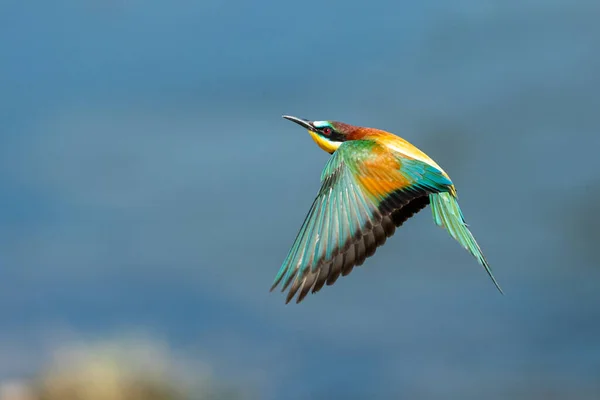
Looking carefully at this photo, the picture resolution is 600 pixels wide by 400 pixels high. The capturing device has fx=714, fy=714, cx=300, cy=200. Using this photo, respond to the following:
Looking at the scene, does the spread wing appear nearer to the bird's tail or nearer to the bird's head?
the bird's tail

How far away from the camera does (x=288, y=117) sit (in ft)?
13.2

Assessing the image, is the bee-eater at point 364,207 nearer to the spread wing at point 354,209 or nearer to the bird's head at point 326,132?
the spread wing at point 354,209

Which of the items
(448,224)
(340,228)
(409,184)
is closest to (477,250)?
(448,224)

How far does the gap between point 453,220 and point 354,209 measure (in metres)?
0.49

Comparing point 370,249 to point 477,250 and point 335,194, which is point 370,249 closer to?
A: point 335,194

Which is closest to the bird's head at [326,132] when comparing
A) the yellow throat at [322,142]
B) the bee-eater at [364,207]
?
the yellow throat at [322,142]

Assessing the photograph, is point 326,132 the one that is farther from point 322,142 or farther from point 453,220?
point 453,220

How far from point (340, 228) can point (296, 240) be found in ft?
0.64

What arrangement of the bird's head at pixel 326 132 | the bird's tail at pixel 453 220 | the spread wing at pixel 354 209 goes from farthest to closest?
the bird's head at pixel 326 132
the bird's tail at pixel 453 220
the spread wing at pixel 354 209

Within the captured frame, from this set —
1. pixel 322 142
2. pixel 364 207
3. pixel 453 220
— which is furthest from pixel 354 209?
pixel 322 142

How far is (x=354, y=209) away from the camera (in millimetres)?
3113

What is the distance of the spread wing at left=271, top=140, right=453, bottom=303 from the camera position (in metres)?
2.90

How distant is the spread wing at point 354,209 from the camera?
2.90m

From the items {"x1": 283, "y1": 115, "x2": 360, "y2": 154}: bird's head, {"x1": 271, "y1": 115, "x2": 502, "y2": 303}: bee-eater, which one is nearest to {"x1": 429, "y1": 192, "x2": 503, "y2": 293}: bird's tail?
{"x1": 271, "y1": 115, "x2": 502, "y2": 303}: bee-eater
